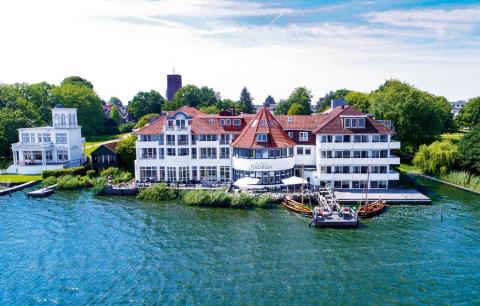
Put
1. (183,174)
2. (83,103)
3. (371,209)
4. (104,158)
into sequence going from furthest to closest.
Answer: (83,103) → (104,158) → (183,174) → (371,209)

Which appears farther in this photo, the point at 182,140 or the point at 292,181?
the point at 182,140

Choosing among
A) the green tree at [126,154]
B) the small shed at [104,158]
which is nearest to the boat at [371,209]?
the green tree at [126,154]

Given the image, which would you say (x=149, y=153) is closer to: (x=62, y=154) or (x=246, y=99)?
(x=62, y=154)

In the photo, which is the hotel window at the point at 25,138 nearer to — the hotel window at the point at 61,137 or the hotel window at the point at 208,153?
the hotel window at the point at 61,137

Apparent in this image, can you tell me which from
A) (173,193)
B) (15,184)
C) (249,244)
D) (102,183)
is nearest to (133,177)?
(102,183)

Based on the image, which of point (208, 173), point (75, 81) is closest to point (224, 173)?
point (208, 173)

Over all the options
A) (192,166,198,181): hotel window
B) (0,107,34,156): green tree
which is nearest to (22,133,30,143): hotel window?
(0,107,34,156): green tree
